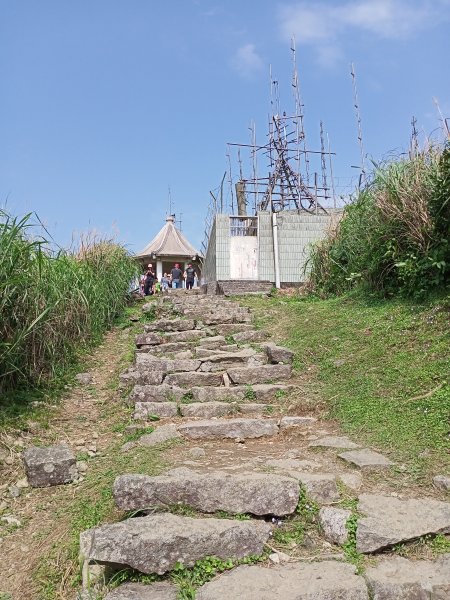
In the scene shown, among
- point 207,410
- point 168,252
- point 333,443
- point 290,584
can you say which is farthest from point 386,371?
point 168,252

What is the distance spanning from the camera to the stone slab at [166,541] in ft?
7.57

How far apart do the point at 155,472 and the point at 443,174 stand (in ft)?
15.1

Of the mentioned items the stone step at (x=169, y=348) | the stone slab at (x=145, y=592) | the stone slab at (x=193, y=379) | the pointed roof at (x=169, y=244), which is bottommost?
the stone slab at (x=145, y=592)

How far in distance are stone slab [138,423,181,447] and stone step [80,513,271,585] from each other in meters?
1.22

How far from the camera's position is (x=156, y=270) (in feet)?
75.2

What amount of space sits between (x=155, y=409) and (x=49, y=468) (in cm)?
120

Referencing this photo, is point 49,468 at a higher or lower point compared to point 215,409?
lower

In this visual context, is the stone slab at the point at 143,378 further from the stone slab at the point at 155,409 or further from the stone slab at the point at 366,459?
the stone slab at the point at 366,459

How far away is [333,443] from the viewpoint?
3.59 metres

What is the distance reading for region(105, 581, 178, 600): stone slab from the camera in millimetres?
2176

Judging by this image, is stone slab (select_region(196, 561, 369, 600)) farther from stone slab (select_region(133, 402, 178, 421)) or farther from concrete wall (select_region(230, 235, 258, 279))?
concrete wall (select_region(230, 235, 258, 279))

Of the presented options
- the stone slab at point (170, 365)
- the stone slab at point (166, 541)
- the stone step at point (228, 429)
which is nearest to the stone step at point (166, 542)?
the stone slab at point (166, 541)

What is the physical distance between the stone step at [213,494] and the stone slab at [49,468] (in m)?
0.84

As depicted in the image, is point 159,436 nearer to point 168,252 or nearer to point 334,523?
point 334,523
